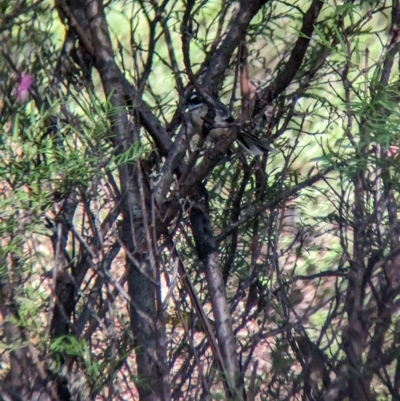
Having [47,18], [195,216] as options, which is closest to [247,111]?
[195,216]

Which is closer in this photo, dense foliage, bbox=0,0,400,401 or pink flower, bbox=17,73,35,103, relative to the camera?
dense foliage, bbox=0,0,400,401

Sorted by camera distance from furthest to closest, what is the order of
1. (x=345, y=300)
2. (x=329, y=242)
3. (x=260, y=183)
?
(x=329, y=242)
(x=260, y=183)
(x=345, y=300)

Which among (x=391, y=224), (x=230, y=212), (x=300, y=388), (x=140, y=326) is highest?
(x=230, y=212)

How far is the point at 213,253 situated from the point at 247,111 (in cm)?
54

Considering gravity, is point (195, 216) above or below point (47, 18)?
below

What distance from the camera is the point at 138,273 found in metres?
2.17

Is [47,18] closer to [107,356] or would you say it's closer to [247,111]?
[247,111]

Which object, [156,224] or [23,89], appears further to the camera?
[23,89]

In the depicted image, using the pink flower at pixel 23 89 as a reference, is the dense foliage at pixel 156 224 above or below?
below

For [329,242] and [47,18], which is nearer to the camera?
[47,18]

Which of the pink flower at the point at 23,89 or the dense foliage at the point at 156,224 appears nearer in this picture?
the dense foliage at the point at 156,224

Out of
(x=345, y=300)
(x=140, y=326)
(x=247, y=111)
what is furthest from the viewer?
(x=345, y=300)

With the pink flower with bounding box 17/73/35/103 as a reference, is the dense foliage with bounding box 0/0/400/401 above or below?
below

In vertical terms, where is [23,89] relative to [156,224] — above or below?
above
